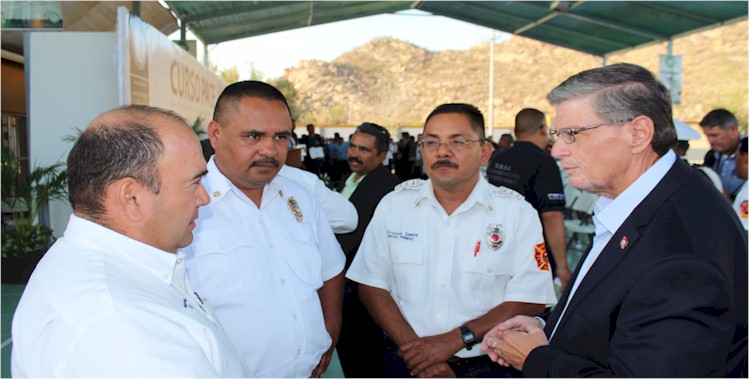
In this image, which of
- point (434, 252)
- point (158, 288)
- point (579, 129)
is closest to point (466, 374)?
point (434, 252)

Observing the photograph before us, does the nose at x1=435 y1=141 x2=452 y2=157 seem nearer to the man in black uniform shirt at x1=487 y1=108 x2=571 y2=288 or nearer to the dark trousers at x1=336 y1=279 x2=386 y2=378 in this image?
the dark trousers at x1=336 y1=279 x2=386 y2=378

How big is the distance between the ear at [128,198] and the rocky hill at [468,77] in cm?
4997

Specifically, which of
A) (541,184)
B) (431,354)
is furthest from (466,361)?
(541,184)

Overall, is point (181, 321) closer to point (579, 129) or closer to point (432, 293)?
point (579, 129)

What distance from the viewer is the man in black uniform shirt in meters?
4.12

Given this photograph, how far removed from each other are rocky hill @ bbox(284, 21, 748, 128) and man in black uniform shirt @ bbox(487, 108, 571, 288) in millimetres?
46754

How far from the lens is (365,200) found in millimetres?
3859

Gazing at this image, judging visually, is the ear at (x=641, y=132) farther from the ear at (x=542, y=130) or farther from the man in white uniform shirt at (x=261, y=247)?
the ear at (x=542, y=130)

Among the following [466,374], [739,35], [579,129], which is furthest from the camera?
[739,35]

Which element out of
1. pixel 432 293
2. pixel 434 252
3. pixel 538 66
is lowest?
pixel 432 293

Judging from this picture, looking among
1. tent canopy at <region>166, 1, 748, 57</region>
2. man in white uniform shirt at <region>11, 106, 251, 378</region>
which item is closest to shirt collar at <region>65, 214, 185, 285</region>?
man in white uniform shirt at <region>11, 106, 251, 378</region>

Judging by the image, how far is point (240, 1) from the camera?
977 cm

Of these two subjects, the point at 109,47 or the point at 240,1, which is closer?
the point at 109,47

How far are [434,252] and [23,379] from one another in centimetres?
167
